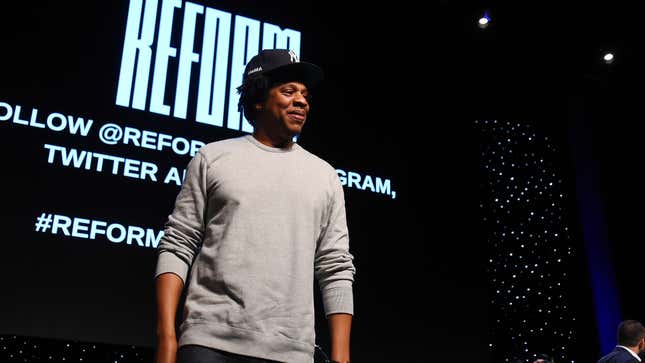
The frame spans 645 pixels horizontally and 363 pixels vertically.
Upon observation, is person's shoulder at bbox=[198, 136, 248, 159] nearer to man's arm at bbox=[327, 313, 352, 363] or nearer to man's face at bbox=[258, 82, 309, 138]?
man's face at bbox=[258, 82, 309, 138]

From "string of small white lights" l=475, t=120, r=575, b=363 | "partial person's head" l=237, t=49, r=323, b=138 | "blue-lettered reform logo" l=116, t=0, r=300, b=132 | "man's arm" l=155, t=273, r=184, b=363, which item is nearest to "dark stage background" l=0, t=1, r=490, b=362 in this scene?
"blue-lettered reform logo" l=116, t=0, r=300, b=132

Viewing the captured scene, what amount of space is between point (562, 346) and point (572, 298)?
455 millimetres

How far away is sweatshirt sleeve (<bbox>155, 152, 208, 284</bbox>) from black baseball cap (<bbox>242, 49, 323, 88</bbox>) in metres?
0.27

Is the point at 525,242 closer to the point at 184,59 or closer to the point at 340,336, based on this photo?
the point at 184,59

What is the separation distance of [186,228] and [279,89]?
42cm

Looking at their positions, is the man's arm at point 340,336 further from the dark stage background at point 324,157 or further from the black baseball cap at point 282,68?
the dark stage background at point 324,157

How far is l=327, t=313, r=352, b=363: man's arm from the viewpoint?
4.43 ft

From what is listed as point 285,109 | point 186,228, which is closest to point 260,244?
point 186,228

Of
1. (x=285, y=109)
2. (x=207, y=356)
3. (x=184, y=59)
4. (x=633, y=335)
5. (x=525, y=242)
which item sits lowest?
(x=207, y=356)

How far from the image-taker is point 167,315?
1262 millimetres

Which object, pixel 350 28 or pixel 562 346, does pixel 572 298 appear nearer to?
pixel 562 346

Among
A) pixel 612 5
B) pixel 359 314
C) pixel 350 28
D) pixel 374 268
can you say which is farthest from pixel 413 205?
pixel 612 5

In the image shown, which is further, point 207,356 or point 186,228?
point 186,228

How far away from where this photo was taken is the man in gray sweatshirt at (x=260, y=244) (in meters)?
1.24
